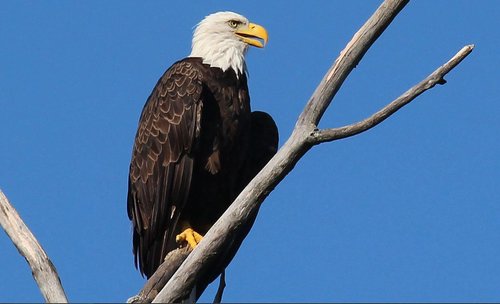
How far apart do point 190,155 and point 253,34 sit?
1.25 m

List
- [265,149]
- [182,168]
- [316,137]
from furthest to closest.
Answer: [265,149]
[182,168]
[316,137]

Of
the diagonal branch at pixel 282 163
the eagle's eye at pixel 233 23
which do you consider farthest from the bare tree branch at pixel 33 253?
the eagle's eye at pixel 233 23

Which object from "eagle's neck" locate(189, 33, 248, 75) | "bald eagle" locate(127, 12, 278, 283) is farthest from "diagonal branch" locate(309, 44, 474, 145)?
"eagle's neck" locate(189, 33, 248, 75)

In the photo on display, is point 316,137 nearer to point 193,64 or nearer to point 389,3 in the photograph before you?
point 389,3

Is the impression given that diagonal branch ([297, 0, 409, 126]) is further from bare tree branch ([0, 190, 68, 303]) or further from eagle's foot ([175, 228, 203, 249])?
eagle's foot ([175, 228, 203, 249])

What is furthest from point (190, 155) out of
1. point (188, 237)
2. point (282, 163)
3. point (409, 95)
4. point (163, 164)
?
point (409, 95)

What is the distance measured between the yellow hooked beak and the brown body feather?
1.38 ft

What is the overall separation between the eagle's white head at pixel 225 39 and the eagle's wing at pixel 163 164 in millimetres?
383

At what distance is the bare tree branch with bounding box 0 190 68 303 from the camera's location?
5.53 meters

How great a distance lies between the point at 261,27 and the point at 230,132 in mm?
1012

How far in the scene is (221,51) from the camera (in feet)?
25.9

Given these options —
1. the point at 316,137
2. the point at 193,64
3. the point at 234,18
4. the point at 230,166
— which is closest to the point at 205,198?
the point at 230,166

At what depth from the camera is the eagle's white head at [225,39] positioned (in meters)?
7.81

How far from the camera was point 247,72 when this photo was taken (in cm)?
786
